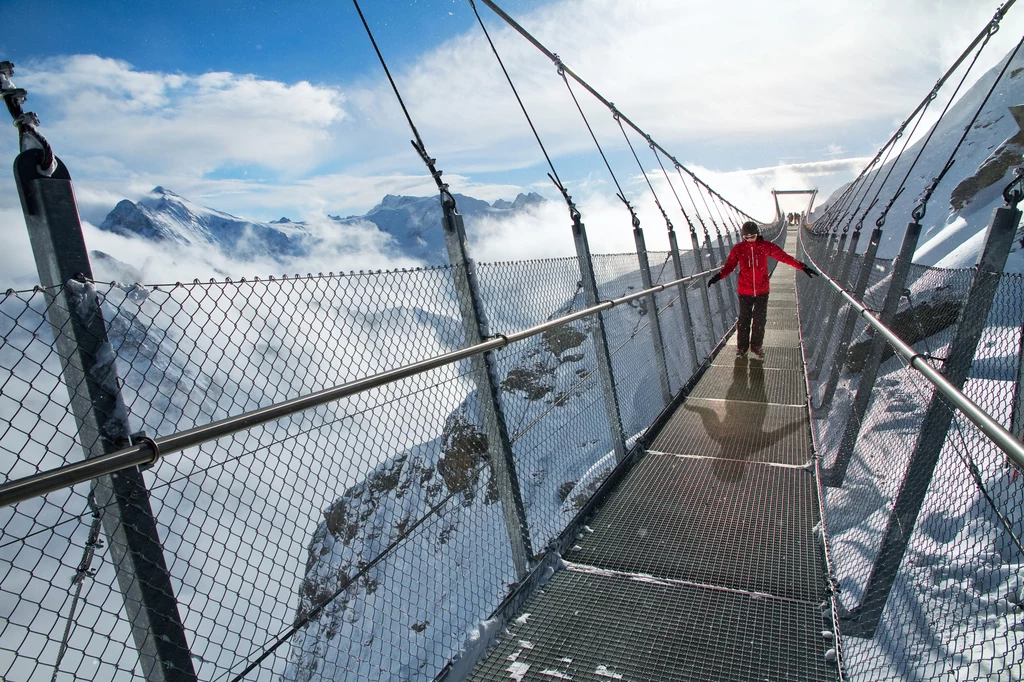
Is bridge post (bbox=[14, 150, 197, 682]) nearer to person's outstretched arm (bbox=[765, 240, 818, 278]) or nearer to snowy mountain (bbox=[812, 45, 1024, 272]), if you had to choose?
snowy mountain (bbox=[812, 45, 1024, 272])

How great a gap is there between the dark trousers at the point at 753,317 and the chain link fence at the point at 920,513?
131 cm

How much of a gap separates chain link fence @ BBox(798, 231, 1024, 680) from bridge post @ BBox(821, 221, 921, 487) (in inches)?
0.4

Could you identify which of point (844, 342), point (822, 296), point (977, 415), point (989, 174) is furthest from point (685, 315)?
point (989, 174)

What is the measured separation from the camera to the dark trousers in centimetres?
681

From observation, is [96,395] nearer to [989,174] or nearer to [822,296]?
[822,296]

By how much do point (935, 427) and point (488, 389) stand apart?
195 cm

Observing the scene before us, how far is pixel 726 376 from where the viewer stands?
21.7 feet

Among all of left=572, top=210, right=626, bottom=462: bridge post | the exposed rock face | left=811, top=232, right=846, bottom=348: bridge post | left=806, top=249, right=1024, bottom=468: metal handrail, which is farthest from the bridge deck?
the exposed rock face

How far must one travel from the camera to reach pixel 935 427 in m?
2.64

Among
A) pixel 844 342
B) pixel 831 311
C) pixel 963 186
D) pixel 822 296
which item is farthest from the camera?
pixel 963 186

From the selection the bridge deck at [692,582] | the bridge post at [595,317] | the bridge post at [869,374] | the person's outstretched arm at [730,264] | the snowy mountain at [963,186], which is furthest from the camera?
the snowy mountain at [963,186]

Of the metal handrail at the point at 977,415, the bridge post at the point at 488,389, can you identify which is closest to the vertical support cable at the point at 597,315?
the bridge post at the point at 488,389

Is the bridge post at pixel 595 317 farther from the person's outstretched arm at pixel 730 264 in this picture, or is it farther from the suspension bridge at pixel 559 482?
the person's outstretched arm at pixel 730 264

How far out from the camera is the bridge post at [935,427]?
2557mm
